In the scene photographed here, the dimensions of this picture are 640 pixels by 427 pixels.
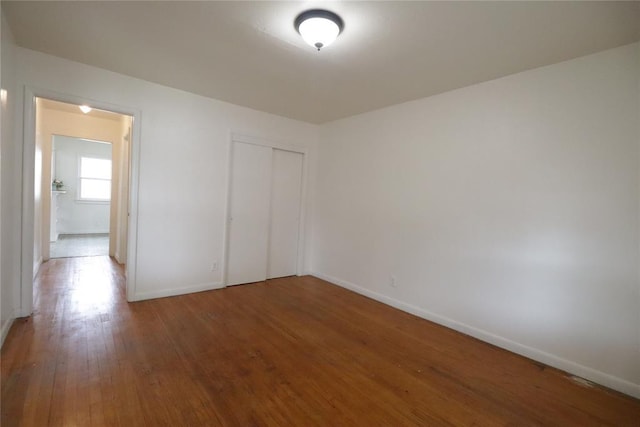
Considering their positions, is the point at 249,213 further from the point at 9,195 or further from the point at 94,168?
the point at 94,168

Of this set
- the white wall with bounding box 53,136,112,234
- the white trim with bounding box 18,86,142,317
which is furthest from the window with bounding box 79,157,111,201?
the white trim with bounding box 18,86,142,317

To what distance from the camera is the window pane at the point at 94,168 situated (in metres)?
7.70

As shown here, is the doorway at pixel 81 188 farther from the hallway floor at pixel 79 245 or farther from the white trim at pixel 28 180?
the white trim at pixel 28 180

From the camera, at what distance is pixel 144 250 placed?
335 centimetres

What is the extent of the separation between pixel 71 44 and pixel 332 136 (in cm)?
313

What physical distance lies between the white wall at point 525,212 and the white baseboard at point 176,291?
6.96 feet

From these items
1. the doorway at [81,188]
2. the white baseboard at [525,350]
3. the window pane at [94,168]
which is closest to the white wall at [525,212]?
the white baseboard at [525,350]

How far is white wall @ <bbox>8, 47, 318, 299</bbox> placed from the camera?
3098 millimetres

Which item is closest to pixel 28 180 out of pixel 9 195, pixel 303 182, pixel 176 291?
pixel 9 195

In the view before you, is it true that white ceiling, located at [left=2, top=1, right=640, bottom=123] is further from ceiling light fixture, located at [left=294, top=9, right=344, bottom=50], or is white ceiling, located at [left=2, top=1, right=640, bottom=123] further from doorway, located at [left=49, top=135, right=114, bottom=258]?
doorway, located at [left=49, top=135, right=114, bottom=258]

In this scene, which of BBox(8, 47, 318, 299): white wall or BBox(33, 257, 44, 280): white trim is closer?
BBox(8, 47, 318, 299): white wall

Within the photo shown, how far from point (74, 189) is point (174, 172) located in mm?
6313

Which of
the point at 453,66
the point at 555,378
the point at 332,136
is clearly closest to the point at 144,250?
the point at 332,136

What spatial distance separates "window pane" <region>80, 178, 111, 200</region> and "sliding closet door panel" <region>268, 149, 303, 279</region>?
6.44 metres
